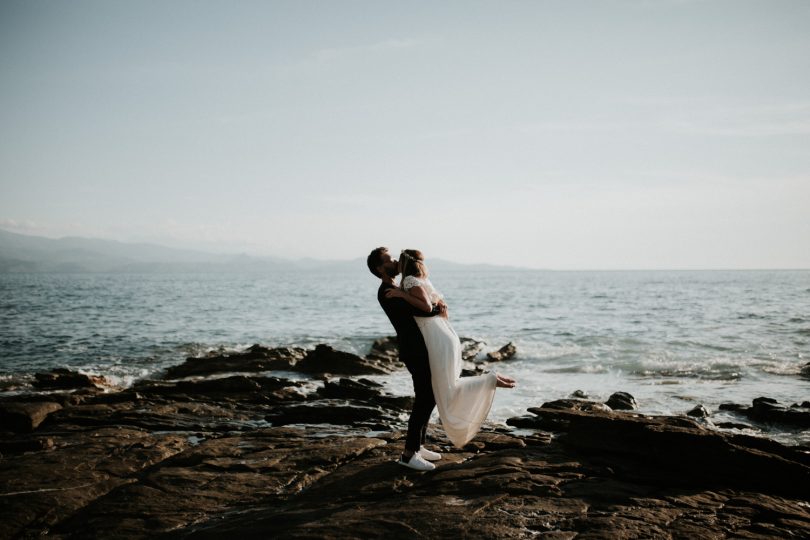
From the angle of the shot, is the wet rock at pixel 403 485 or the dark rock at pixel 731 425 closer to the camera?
the wet rock at pixel 403 485

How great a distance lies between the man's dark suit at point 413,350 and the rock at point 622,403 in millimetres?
7937

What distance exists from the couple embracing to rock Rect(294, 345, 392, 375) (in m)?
12.4

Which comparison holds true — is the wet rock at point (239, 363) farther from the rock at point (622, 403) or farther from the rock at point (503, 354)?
the rock at point (622, 403)

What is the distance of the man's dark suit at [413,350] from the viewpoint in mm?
6203

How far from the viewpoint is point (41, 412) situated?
9.87 m

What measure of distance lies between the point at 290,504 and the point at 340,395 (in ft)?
24.1

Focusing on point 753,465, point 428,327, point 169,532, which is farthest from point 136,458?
point 753,465

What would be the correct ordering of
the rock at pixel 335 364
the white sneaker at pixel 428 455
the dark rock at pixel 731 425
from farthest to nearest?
the rock at pixel 335 364
the dark rock at pixel 731 425
the white sneaker at pixel 428 455

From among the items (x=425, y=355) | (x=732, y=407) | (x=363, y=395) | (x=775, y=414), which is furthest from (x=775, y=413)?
(x=425, y=355)

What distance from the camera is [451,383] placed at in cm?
638

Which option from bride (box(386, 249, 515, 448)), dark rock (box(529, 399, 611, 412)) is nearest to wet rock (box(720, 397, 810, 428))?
dark rock (box(529, 399, 611, 412))

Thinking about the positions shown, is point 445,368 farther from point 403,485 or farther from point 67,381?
point 67,381

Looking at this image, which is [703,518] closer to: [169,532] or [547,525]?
[547,525]

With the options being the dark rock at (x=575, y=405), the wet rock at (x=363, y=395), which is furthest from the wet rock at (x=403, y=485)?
the wet rock at (x=363, y=395)
